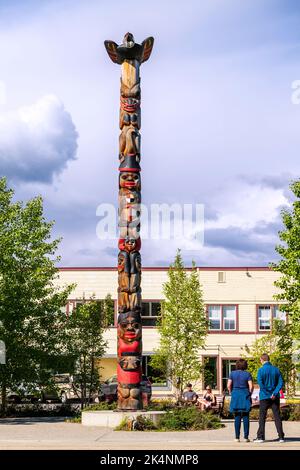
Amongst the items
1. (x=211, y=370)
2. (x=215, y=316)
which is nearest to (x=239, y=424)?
(x=211, y=370)

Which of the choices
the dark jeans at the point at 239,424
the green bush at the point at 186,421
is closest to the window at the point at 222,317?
the green bush at the point at 186,421

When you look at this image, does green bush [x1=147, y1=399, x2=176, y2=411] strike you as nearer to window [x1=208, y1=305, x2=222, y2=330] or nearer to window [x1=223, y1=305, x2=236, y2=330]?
window [x1=208, y1=305, x2=222, y2=330]

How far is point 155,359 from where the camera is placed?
48844 millimetres

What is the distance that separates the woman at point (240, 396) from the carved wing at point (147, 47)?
42.3 ft

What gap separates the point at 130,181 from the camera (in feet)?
86.0

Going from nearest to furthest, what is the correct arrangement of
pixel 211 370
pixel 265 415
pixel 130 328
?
pixel 265 415
pixel 130 328
pixel 211 370

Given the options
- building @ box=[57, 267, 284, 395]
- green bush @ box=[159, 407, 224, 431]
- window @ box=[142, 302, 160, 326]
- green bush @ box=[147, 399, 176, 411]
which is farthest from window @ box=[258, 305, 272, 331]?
green bush @ box=[159, 407, 224, 431]

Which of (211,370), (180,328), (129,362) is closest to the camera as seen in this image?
(129,362)

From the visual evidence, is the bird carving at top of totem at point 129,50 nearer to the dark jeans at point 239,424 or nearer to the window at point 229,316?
the dark jeans at point 239,424

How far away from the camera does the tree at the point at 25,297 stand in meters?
30.8

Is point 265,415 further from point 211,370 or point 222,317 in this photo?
point 222,317

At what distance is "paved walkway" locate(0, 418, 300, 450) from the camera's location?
1752 cm

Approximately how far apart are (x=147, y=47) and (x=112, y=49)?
4.07 feet
